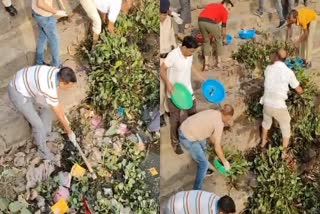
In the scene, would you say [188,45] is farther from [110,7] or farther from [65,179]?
[65,179]

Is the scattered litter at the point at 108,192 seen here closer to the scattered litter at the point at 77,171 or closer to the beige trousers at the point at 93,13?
the scattered litter at the point at 77,171

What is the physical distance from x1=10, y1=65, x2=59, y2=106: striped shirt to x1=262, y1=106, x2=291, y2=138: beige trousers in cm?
237

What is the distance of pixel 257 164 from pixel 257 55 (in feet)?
5.11

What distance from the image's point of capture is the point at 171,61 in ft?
24.5

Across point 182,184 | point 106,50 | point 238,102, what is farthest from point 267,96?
point 106,50

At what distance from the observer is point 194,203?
6.77 metres

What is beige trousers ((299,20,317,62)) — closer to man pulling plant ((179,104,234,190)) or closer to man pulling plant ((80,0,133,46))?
man pulling plant ((179,104,234,190))

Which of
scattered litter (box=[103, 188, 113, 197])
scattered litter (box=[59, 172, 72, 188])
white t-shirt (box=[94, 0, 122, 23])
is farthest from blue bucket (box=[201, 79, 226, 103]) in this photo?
scattered litter (box=[59, 172, 72, 188])

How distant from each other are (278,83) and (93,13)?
2.22m

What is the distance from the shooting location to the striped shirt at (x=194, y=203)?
671 centimetres

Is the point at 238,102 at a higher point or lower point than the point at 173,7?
lower

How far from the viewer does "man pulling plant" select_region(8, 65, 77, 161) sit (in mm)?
6859

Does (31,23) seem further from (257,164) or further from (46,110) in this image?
(257,164)

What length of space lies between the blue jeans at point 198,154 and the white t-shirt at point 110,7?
1783mm
